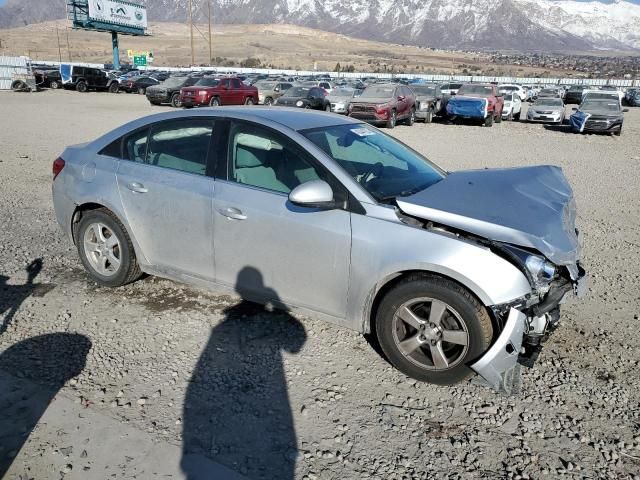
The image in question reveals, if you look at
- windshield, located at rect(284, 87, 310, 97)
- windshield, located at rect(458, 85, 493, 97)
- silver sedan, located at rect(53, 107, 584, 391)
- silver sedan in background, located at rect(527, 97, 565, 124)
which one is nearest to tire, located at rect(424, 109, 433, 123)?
windshield, located at rect(458, 85, 493, 97)

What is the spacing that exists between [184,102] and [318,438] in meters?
24.2

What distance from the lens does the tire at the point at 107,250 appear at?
4465mm

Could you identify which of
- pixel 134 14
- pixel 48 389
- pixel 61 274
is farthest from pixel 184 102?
pixel 134 14

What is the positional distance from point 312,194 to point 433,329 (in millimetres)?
1104

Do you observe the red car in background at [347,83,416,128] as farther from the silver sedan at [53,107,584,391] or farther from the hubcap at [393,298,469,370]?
the hubcap at [393,298,469,370]

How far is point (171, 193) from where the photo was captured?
4086 mm

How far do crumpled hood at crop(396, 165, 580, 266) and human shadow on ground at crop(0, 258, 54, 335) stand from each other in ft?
→ 10.2

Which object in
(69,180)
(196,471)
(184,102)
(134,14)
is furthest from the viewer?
(134,14)

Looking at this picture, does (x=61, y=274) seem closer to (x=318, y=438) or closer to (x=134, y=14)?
(x=318, y=438)

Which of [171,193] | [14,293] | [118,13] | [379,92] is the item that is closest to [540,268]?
[171,193]

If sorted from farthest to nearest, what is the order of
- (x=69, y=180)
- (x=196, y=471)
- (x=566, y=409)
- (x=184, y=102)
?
1. (x=184, y=102)
2. (x=69, y=180)
3. (x=566, y=409)
4. (x=196, y=471)

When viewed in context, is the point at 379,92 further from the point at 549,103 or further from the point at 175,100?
the point at 175,100

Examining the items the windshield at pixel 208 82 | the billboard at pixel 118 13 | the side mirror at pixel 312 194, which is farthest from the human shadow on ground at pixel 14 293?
the billboard at pixel 118 13

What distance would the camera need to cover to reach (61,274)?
5004mm
